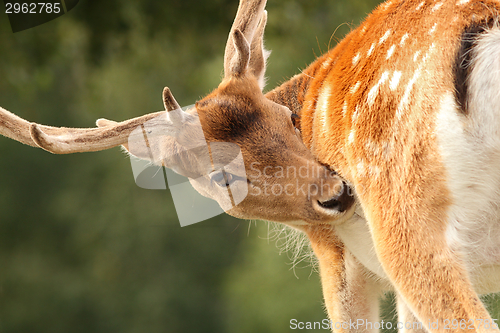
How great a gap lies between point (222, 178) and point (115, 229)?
176 inches

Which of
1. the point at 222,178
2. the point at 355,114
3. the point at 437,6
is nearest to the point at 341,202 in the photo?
the point at 355,114

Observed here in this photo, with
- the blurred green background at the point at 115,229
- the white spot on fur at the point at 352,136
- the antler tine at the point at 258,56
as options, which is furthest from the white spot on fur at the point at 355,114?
the blurred green background at the point at 115,229

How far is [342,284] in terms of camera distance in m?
1.72

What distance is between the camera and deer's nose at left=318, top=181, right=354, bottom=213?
1424 millimetres

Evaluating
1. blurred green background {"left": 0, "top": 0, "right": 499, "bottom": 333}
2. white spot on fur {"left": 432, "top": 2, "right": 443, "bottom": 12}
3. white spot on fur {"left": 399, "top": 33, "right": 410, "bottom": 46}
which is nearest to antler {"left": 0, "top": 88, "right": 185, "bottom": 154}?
white spot on fur {"left": 399, "top": 33, "right": 410, "bottom": 46}

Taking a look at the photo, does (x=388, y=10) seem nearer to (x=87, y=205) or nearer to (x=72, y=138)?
(x=72, y=138)

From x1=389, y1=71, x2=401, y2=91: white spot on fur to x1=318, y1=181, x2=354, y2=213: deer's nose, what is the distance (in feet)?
1.03

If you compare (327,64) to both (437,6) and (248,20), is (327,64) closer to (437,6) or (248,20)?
(248,20)

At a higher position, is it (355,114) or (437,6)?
(437,6)

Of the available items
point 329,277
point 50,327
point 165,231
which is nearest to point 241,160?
point 329,277

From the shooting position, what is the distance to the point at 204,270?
19.8ft

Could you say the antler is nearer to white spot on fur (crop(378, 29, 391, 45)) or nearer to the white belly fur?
white spot on fur (crop(378, 29, 391, 45))

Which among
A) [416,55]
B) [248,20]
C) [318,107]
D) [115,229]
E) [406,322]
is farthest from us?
[115,229]

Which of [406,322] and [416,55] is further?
[406,322]
